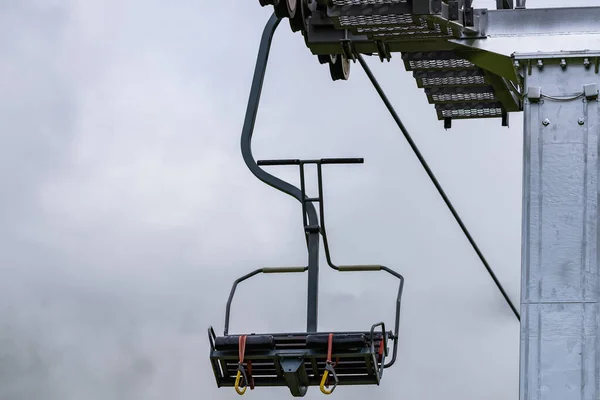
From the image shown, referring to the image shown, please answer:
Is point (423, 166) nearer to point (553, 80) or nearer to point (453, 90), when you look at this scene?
point (453, 90)

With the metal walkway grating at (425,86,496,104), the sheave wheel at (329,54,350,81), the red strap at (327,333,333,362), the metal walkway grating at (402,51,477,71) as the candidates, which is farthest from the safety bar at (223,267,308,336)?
the metal walkway grating at (425,86,496,104)

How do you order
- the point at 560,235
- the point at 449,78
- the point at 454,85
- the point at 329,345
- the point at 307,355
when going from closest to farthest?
the point at 560,235 < the point at 329,345 < the point at 307,355 < the point at 449,78 < the point at 454,85

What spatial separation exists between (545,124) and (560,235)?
3.17 ft

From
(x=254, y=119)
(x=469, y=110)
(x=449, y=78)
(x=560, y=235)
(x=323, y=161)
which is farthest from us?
(x=469, y=110)

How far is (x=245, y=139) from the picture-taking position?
14.2m

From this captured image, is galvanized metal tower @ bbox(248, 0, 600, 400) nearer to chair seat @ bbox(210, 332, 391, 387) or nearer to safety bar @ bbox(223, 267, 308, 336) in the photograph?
chair seat @ bbox(210, 332, 391, 387)

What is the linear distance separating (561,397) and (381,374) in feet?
7.68

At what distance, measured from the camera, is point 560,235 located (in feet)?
39.7

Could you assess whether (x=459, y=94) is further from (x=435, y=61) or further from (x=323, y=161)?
(x=323, y=161)

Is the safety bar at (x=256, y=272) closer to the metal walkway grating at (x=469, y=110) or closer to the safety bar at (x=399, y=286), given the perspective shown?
the safety bar at (x=399, y=286)

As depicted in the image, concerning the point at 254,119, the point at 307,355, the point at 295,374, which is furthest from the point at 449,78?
the point at 295,374

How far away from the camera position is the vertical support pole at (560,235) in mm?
11766

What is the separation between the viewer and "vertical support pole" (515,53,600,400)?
1177cm

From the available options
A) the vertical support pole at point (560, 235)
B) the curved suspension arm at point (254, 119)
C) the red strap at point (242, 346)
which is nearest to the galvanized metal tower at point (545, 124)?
the vertical support pole at point (560, 235)
